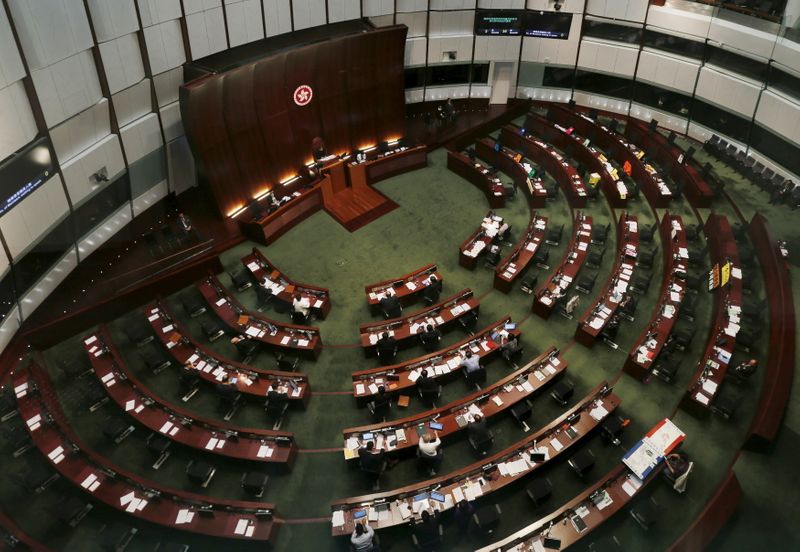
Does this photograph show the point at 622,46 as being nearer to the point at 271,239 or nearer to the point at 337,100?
the point at 337,100

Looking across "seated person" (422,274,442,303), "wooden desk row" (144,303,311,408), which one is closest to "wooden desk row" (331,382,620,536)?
"wooden desk row" (144,303,311,408)

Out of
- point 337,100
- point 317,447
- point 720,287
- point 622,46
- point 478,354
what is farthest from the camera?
point 622,46

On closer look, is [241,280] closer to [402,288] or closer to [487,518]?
[402,288]

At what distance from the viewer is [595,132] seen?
1786 cm

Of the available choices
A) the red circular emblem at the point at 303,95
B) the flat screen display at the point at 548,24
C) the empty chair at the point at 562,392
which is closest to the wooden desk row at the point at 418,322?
the empty chair at the point at 562,392

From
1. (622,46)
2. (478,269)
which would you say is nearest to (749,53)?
(622,46)

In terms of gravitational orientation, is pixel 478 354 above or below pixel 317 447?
above

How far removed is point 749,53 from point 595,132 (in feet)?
14.8

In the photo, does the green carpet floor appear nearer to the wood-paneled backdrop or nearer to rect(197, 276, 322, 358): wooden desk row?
rect(197, 276, 322, 358): wooden desk row

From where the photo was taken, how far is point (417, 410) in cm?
1099

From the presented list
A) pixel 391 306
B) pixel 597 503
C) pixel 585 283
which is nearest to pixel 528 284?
pixel 585 283

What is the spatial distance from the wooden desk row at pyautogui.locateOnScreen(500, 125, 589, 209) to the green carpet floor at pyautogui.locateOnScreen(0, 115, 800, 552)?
1.82 ft

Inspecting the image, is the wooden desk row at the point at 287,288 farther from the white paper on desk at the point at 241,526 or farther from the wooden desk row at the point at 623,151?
the wooden desk row at the point at 623,151

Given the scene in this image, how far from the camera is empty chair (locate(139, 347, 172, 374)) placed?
1156 cm
